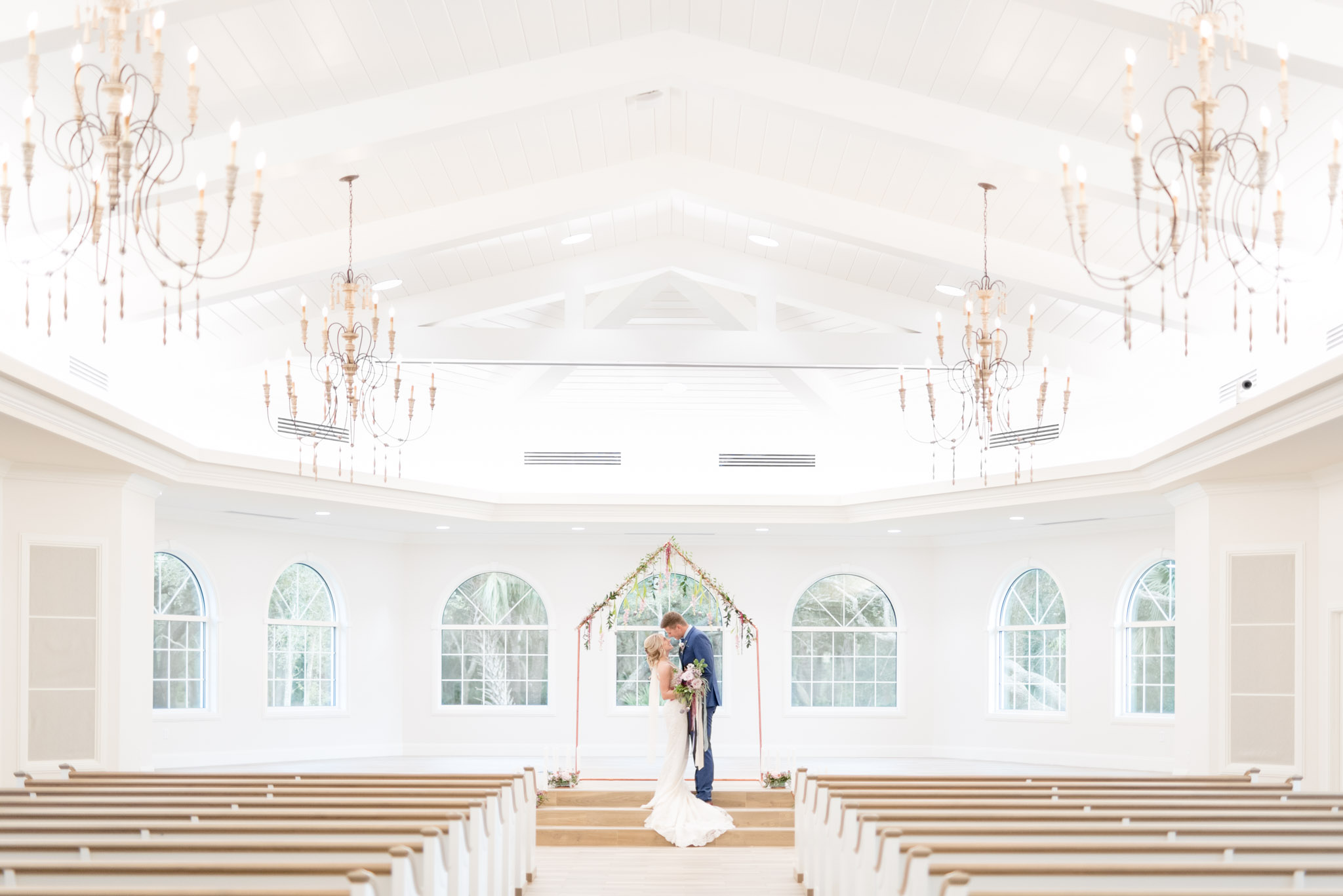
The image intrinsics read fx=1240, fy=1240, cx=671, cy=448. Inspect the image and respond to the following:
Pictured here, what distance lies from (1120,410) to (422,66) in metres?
7.88

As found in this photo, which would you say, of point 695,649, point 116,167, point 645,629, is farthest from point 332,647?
point 116,167

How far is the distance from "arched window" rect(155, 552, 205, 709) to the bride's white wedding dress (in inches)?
247

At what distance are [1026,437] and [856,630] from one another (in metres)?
3.82

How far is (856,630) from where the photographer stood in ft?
52.2

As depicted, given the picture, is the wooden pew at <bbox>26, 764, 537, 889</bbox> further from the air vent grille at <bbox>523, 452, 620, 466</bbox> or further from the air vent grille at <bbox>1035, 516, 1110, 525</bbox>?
the air vent grille at <bbox>1035, 516, 1110, 525</bbox>

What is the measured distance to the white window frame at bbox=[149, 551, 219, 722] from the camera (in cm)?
1356

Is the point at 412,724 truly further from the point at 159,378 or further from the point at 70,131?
the point at 70,131

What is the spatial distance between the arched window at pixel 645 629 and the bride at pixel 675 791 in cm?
525

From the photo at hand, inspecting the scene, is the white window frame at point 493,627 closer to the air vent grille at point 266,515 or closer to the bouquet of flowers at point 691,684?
the air vent grille at point 266,515

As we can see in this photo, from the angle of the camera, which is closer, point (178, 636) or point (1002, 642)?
point (178, 636)

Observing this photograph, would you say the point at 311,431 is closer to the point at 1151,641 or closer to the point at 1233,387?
the point at 1233,387

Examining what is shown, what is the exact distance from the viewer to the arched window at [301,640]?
14578mm

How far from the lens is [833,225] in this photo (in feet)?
32.3

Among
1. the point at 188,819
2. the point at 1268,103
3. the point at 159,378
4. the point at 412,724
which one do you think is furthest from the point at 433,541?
the point at 1268,103
